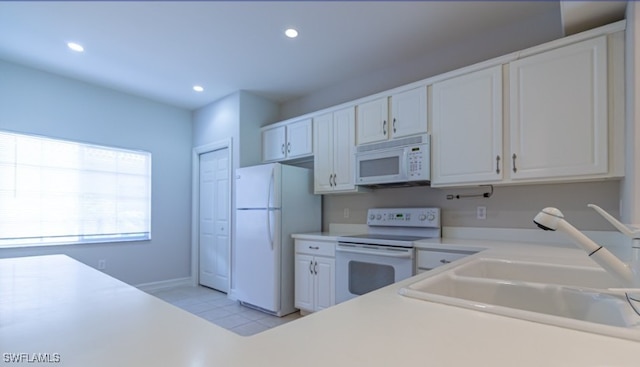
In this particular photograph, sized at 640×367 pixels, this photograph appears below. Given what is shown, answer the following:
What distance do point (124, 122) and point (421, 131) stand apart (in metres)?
3.33

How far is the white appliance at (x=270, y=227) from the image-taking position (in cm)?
289

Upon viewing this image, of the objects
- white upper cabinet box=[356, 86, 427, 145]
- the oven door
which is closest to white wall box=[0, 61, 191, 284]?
the oven door

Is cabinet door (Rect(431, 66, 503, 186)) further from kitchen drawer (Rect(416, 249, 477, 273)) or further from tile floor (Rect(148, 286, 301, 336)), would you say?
tile floor (Rect(148, 286, 301, 336))

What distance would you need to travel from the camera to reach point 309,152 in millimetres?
3143

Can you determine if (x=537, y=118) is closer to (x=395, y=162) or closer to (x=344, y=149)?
(x=395, y=162)

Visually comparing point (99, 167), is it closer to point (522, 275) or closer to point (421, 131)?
point (421, 131)

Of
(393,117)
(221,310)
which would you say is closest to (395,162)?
(393,117)

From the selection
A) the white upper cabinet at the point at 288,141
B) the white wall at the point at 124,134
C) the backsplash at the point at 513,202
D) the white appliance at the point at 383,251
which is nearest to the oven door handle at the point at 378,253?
the white appliance at the point at 383,251

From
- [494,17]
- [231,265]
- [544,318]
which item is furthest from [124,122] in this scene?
[544,318]

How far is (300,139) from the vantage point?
3213 millimetres

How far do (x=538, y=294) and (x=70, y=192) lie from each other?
13.2 ft

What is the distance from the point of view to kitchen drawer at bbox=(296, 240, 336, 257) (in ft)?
8.63

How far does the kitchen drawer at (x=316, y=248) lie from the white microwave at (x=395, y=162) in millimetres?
617

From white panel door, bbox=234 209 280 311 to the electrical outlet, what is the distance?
1723 millimetres
